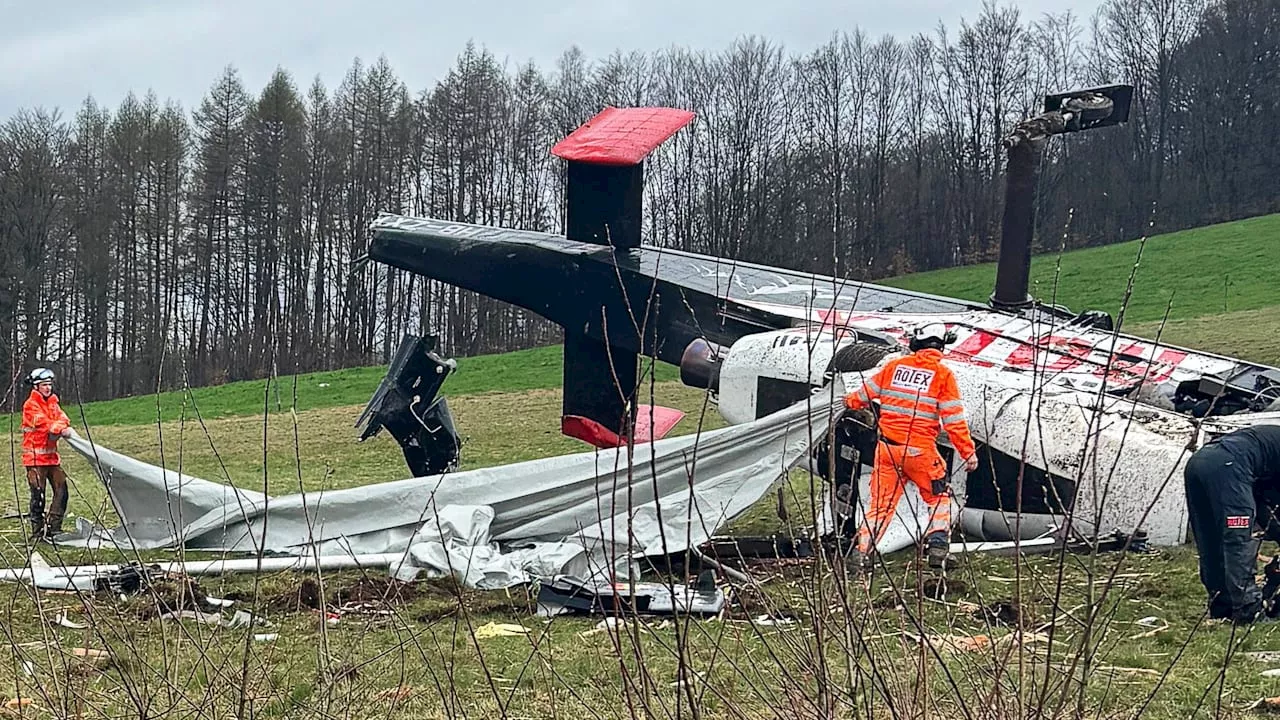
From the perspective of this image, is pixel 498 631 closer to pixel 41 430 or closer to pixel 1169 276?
pixel 41 430

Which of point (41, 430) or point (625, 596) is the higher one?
point (41, 430)

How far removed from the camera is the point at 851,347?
940 cm

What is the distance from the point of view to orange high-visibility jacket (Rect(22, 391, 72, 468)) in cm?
1095

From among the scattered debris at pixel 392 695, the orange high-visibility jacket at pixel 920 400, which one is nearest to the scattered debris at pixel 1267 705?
the orange high-visibility jacket at pixel 920 400

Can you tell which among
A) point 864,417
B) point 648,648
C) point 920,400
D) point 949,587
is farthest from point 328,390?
point 648,648

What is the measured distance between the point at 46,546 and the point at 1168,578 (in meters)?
9.18

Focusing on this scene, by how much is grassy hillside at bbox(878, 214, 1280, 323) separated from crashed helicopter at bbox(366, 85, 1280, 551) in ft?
50.4

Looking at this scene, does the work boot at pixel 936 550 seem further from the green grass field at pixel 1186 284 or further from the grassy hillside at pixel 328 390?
the grassy hillside at pixel 328 390

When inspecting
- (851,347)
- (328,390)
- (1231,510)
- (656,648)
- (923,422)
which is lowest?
(328,390)

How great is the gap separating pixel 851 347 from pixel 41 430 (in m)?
7.65

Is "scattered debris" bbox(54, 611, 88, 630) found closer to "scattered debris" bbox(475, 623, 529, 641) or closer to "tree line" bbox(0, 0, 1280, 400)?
"scattered debris" bbox(475, 623, 529, 641)

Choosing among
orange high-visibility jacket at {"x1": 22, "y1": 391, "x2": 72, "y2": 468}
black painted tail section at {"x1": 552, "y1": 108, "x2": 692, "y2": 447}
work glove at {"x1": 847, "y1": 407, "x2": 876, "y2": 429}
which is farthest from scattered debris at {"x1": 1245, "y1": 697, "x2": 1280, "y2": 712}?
orange high-visibility jacket at {"x1": 22, "y1": 391, "x2": 72, "y2": 468}

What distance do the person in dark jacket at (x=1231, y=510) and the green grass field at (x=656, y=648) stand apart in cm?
22

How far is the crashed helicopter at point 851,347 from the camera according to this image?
7.99 meters
